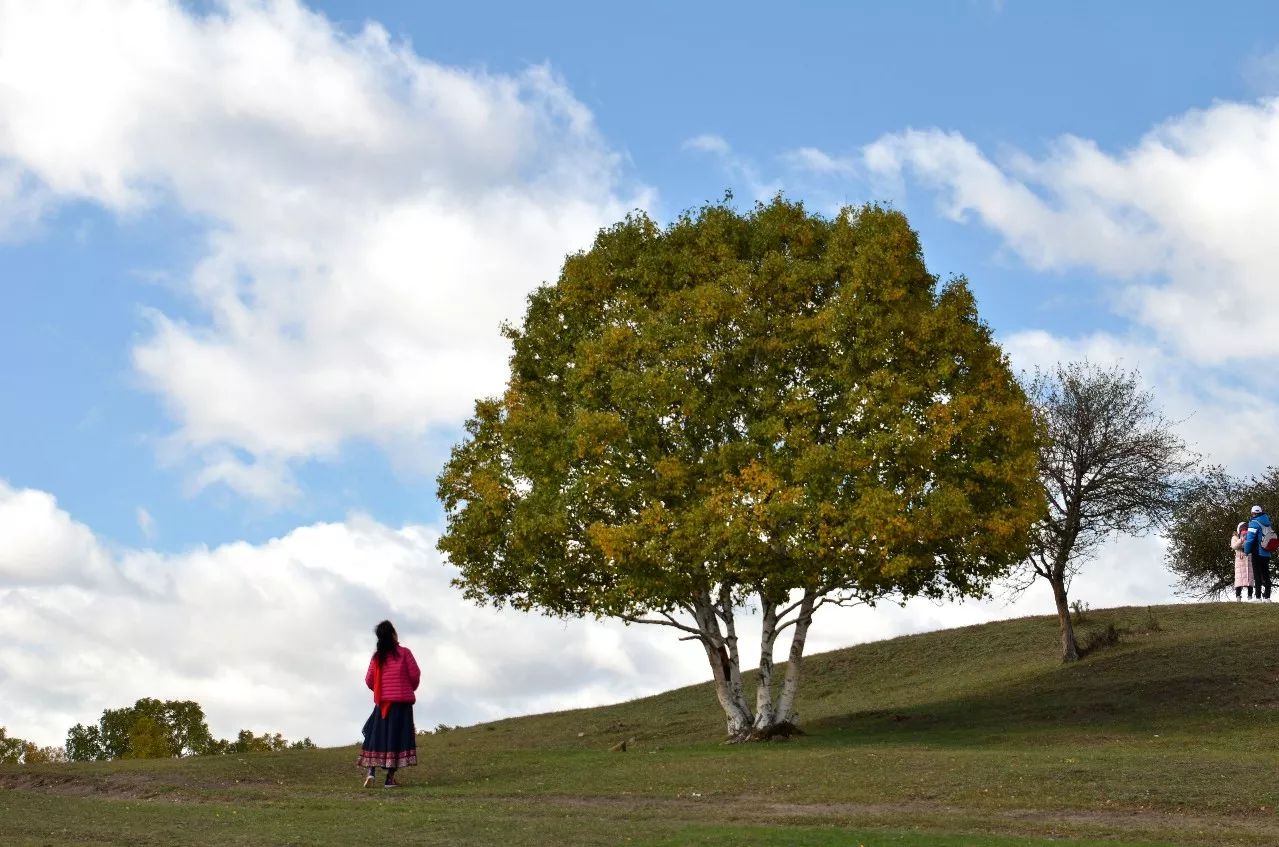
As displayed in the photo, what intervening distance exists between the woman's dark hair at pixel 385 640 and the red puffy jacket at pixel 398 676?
80mm

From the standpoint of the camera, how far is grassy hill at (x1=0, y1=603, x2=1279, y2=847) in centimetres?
1950

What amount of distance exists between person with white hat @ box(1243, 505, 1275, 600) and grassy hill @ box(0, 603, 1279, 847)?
396 cm

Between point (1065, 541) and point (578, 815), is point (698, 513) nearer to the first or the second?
point (578, 815)

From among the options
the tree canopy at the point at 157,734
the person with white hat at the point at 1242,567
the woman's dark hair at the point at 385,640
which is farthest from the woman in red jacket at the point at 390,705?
the tree canopy at the point at 157,734

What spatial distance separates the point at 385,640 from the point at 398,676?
0.88 meters

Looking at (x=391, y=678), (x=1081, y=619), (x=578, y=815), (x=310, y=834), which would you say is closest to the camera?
(x=310, y=834)

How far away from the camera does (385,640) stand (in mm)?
28156

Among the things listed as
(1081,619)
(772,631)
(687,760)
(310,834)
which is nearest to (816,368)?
(772,631)

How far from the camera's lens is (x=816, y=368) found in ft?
120

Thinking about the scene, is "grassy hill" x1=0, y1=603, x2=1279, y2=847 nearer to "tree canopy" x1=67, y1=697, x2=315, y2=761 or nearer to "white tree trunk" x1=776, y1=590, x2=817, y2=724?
"white tree trunk" x1=776, y1=590, x2=817, y2=724

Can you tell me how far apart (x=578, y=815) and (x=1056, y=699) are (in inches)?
1001

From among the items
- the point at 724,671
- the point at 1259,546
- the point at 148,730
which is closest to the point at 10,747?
the point at 148,730

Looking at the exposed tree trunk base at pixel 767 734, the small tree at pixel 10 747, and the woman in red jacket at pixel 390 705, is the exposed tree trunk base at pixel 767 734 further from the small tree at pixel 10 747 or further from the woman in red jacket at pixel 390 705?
the small tree at pixel 10 747

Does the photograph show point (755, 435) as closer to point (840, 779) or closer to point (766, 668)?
point (766, 668)
